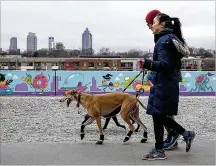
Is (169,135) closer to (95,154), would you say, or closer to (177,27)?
(95,154)

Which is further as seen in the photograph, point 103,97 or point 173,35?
point 103,97

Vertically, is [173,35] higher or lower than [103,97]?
higher

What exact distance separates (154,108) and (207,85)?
2604 centimetres

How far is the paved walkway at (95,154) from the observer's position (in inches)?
220

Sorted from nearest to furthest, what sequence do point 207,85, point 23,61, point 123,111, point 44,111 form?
point 123,111
point 44,111
point 207,85
point 23,61

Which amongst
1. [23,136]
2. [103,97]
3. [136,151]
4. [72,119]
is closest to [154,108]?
[136,151]

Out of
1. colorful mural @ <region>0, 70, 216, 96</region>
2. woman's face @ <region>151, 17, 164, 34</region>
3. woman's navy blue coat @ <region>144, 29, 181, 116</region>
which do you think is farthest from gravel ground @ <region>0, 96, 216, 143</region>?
colorful mural @ <region>0, 70, 216, 96</region>

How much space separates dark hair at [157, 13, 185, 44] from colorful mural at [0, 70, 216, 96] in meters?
22.2

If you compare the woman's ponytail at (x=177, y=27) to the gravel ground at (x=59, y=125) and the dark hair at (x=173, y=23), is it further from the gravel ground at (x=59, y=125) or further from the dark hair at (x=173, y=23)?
the gravel ground at (x=59, y=125)

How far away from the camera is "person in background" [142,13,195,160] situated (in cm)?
553

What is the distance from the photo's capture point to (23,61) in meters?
91.8

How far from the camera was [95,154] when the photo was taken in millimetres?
6105

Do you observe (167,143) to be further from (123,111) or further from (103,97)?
(103,97)

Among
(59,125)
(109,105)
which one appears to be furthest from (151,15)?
(59,125)
